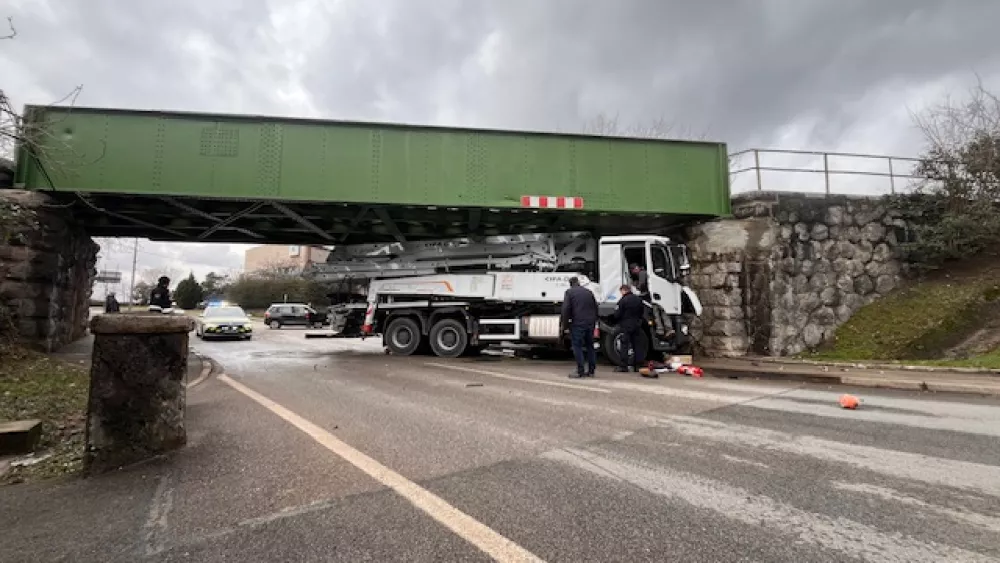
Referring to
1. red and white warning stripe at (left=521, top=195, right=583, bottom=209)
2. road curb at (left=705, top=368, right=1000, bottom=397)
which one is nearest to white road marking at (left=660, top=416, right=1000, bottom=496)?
road curb at (left=705, top=368, right=1000, bottom=397)

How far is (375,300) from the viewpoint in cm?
1370

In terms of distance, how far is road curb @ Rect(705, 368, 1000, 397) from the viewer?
707 cm

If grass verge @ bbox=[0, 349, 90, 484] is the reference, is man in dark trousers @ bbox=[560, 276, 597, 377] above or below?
above

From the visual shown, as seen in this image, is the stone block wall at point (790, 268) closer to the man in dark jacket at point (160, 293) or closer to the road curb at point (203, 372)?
the road curb at point (203, 372)

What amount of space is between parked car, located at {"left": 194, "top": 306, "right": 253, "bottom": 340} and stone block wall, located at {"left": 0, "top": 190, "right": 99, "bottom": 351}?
7786mm

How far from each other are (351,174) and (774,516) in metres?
10.8

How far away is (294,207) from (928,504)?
12259 mm

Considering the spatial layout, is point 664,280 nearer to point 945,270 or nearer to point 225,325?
point 945,270

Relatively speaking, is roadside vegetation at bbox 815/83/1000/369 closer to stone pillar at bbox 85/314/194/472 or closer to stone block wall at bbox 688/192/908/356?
stone block wall at bbox 688/192/908/356

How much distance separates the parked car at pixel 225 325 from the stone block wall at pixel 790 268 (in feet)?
59.6

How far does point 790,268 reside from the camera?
12.6 meters

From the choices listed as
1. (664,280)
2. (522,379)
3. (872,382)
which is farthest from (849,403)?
(664,280)

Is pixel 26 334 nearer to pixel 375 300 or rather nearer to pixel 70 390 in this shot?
pixel 70 390

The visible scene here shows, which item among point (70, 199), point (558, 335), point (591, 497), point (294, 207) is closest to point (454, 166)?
point (294, 207)
